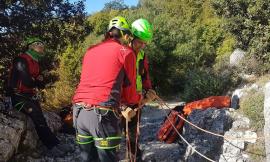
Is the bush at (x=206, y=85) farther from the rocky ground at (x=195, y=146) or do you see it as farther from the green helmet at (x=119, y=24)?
the green helmet at (x=119, y=24)

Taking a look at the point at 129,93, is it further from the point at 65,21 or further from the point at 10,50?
the point at 65,21

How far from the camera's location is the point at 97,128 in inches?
167

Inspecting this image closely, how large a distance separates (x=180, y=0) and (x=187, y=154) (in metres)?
35.2

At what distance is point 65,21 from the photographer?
9000 millimetres

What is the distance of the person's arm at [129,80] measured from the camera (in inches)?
167

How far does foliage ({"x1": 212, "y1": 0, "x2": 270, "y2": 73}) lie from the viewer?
40.5ft

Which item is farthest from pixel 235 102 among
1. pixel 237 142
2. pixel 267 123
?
pixel 267 123

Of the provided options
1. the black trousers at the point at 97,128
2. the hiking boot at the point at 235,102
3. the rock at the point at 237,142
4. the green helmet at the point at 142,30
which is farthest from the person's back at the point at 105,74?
the hiking boot at the point at 235,102

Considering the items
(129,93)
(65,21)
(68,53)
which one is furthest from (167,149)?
(68,53)

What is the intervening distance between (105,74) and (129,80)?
1.11 ft

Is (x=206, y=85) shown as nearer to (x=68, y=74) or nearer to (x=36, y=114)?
(x=36, y=114)

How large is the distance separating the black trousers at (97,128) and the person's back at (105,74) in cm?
12

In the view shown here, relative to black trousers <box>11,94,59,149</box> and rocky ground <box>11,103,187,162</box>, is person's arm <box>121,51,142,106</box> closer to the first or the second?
rocky ground <box>11,103,187,162</box>

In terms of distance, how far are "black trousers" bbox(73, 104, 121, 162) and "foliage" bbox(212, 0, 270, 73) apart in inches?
302
